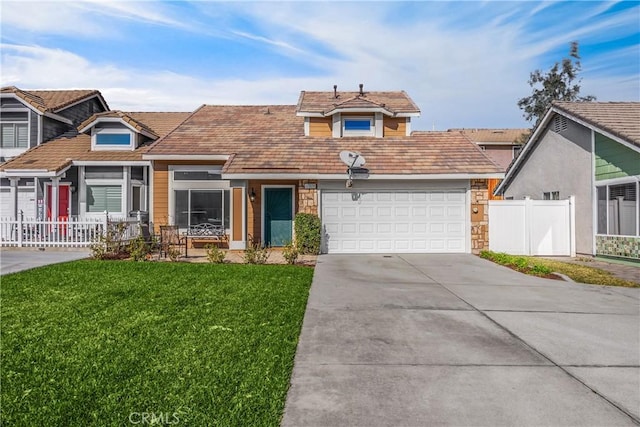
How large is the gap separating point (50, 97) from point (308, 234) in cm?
1816

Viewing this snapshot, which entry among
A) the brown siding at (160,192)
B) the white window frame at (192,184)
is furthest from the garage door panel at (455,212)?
the brown siding at (160,192)

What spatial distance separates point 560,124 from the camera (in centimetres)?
1565

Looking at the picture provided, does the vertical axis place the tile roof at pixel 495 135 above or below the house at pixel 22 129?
above

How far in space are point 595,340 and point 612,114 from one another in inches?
484

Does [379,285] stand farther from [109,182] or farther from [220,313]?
[109,182]

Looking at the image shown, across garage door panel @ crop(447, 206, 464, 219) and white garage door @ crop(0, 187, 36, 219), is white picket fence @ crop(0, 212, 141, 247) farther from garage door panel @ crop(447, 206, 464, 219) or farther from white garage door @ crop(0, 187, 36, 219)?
garage door panel @ crop(447, 206, 464, 219)

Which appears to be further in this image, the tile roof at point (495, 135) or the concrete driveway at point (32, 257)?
the tile roof at point (495, 135)

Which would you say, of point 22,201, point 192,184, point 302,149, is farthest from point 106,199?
point 302,149

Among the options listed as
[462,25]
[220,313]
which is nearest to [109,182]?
[220,313]

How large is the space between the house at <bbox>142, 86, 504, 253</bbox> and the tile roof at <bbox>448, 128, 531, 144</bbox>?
17.7m

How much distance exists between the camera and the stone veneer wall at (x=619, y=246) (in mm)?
11953

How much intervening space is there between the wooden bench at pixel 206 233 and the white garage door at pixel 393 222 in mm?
4060

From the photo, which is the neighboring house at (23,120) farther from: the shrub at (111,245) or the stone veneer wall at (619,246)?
the stone veneer wall at (619,246)

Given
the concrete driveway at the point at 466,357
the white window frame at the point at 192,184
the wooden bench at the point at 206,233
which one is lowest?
the concrete driveway at the point at 466,357
